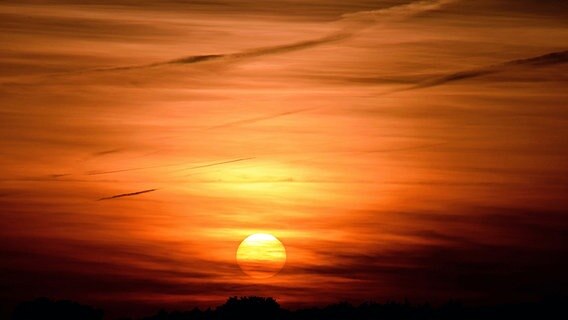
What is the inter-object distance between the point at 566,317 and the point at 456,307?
277 cm

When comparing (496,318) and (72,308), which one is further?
(72,308)

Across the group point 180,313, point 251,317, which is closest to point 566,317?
point 251,317

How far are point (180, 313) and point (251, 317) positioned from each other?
6.41 ft

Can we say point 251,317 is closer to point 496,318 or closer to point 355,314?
point 355,314

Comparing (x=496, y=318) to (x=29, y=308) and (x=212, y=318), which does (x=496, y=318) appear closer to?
(x=212, y=318)

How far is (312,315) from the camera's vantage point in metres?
28.9

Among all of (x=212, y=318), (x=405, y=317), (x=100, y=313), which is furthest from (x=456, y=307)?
(x=100, y=313)

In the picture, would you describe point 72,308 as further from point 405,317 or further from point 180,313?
point 405,317

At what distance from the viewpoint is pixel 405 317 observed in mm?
28609

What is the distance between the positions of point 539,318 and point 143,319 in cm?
881

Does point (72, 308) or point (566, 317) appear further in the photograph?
point (72, 308)

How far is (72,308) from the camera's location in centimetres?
3039

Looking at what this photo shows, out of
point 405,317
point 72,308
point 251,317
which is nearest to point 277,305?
point 251,317

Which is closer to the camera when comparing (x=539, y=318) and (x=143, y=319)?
(x=539, y=318)
